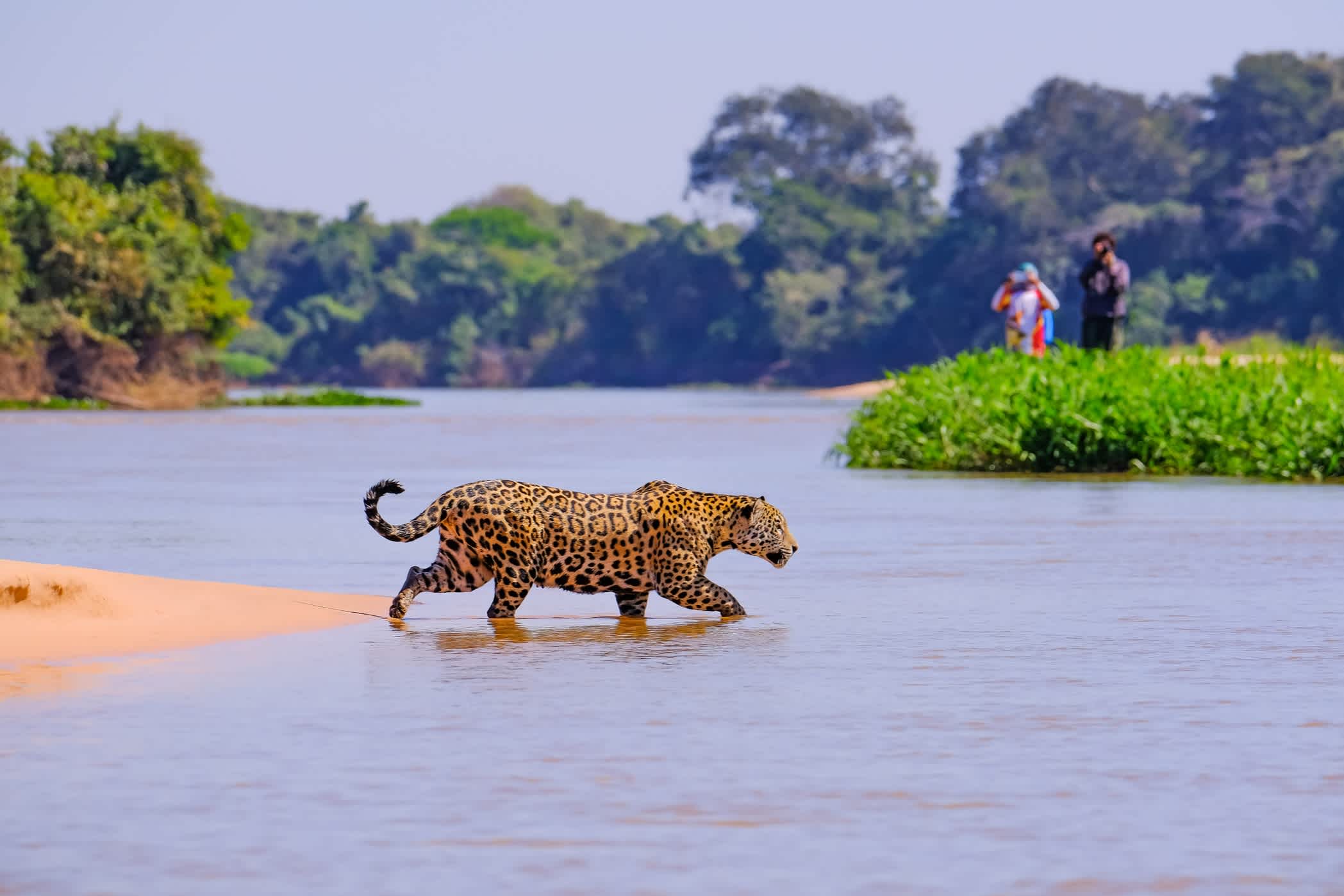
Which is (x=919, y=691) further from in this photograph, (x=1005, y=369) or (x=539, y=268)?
(x=539, y=268)

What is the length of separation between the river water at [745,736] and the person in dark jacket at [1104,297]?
11209 mm

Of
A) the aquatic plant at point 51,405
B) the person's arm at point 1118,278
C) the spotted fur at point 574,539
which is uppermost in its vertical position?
the person's arm at point 1118,278

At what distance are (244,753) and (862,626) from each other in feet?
14.2

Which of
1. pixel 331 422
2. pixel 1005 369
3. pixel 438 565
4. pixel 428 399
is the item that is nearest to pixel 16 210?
Result: pixel 331 422

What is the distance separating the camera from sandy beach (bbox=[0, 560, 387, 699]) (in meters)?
9.45

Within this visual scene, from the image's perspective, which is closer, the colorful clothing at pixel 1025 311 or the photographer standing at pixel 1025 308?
the photographer standing at pixel 1025 308

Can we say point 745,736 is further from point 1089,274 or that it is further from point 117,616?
point 1089,274

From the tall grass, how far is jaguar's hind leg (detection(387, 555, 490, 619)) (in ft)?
49.3

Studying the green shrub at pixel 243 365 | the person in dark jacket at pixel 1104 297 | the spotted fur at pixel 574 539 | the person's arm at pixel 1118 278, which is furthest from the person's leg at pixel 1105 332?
the green shrub at pixel 243 365

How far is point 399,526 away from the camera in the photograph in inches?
434

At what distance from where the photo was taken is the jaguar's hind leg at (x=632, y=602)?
37.4ft

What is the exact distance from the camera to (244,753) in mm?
7387

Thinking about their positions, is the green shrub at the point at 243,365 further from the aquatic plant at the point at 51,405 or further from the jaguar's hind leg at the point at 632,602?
the jaguar's hind leg at the point at 632,602

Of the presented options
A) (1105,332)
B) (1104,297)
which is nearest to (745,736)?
(1104,297)
